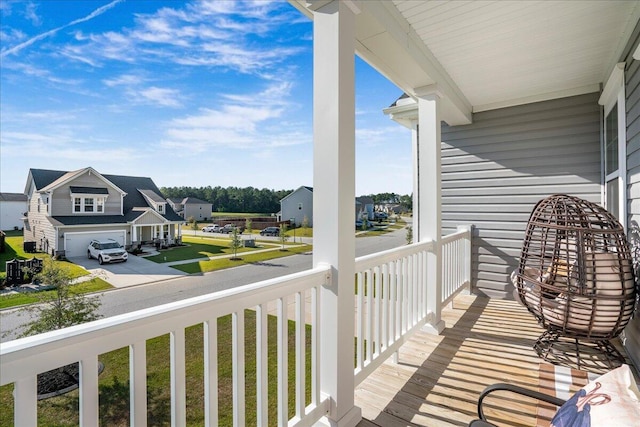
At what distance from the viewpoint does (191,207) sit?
1.37m

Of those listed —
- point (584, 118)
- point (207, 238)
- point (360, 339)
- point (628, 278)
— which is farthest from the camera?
point (584, 118)

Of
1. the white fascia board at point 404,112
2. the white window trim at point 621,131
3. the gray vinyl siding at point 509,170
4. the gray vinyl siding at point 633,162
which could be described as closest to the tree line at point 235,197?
the gray vinyl siding at point 633,162

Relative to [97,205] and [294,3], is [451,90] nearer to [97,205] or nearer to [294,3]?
[294,3]

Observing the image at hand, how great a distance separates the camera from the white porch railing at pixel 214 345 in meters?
0.83

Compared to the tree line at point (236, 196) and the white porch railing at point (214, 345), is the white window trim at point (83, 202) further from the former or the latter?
the white porch railing at point (214, 345)

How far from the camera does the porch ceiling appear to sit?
92.6 inches

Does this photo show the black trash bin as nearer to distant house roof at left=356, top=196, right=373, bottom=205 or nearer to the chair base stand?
distant house roof at left=356, top=196, right=373, bottom=205

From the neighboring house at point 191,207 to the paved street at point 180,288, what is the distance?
26 cm

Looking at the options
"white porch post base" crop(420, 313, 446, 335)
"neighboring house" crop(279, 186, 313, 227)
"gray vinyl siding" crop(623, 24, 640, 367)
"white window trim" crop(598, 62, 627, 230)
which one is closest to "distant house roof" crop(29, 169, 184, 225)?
"neighboring house" crop(279, 186, 313, 227)

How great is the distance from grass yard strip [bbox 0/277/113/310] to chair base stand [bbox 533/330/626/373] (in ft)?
10.4

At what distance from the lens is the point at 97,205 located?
1.11m

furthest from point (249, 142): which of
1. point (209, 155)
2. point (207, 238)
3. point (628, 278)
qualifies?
point (628, 278)

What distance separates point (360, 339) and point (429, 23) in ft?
7.97

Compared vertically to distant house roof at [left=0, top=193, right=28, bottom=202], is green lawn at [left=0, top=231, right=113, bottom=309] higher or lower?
lower
